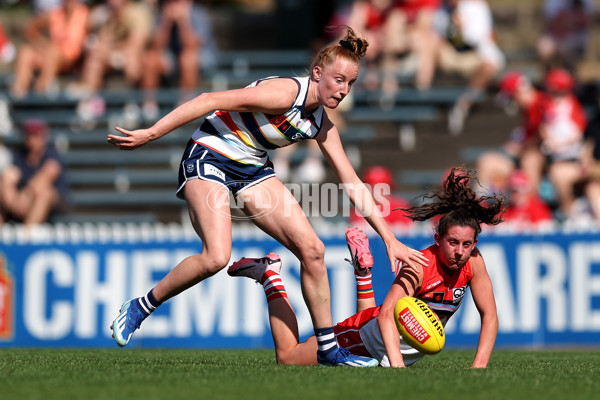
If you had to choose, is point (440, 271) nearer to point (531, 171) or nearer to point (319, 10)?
point (531, 171)

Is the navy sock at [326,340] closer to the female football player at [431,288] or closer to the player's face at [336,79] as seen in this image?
the female football player at [431,288]

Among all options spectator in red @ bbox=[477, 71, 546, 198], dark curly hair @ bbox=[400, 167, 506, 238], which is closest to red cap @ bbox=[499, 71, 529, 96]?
spectator in red @ bbox=[477, 71, 546, 198]

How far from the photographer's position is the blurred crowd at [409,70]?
1152 cm

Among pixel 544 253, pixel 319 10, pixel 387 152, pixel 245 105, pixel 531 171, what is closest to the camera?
pixel 245 105

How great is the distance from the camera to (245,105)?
5.82 meters

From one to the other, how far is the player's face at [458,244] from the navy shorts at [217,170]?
130cm

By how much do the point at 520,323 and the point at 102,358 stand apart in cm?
491

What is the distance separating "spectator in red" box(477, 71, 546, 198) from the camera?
11398mm

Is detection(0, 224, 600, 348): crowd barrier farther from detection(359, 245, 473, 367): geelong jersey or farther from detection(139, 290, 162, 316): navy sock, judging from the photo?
detection(359, 245, 473, 367): geelong jersey

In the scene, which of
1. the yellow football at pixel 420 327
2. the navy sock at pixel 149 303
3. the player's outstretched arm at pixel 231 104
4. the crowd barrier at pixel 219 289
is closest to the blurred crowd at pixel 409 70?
the crowd barrier at pixel 219 289

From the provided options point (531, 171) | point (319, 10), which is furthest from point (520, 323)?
point (319, 10)

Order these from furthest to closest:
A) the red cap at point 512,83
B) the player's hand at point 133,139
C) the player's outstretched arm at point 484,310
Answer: the red cap at point 512,83 < the player's outstretched arm at point 484,310 < the player's hand at point 133,139

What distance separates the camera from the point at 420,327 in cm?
543

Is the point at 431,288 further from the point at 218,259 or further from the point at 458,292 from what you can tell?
the point at 218,259
